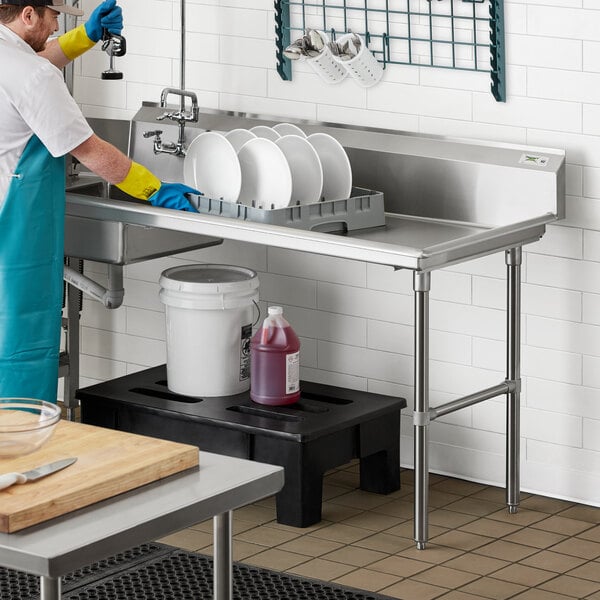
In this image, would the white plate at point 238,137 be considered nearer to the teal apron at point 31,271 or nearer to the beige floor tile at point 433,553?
the teal apron at point 31,271

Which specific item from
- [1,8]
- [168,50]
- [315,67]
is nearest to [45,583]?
[1,8]

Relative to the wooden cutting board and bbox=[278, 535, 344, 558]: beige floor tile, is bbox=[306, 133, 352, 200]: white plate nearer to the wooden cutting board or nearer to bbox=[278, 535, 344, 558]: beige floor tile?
bbox=[278, 535, 344, 558]: beige floor tile

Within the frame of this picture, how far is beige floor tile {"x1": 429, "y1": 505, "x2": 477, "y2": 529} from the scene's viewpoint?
4445 millimetres

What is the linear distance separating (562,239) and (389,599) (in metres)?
1.38

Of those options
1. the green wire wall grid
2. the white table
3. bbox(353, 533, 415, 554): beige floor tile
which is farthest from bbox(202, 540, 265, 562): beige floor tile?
the green wire wall grid

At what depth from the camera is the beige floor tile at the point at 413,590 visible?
12.6ft

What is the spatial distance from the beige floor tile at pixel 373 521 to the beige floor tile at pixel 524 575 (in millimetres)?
496

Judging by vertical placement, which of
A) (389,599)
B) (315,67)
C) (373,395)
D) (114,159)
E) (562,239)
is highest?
(315,67)

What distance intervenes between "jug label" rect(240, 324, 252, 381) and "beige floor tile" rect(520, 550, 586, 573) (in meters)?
1.20

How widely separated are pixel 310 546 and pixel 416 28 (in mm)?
1776

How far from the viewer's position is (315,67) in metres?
4.81

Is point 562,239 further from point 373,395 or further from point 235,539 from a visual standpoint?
point 235,539

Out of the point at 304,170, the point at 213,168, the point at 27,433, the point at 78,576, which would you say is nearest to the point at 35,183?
the point at 213,168

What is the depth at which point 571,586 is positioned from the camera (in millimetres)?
3922
